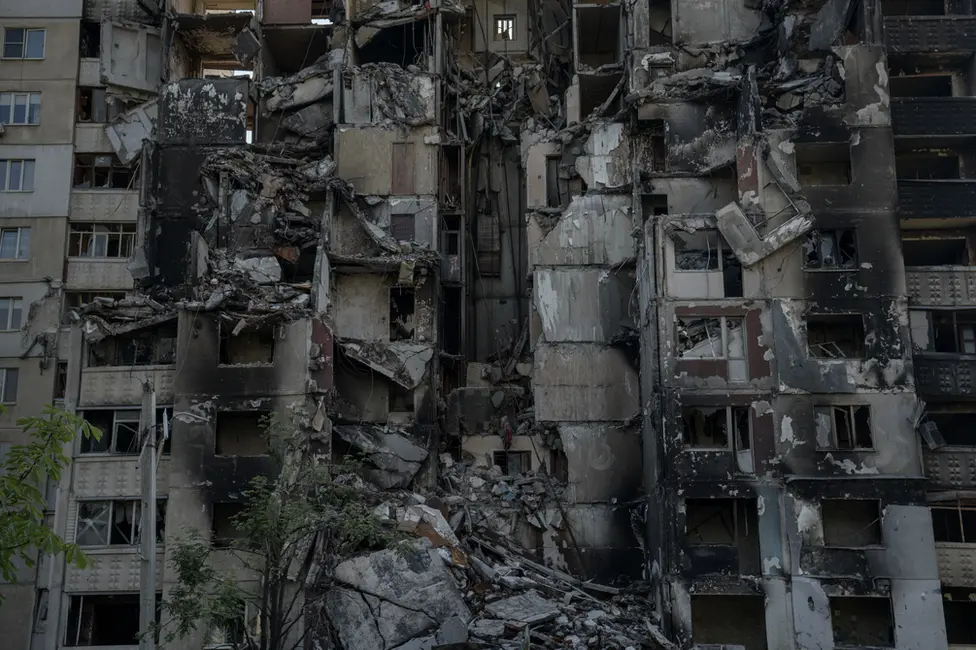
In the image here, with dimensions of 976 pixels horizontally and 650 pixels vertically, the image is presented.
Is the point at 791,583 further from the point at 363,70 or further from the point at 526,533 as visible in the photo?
the point at 363,70

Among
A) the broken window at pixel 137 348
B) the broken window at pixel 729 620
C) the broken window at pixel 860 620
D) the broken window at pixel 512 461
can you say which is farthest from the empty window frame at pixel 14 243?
the broken window at pixel 860 620

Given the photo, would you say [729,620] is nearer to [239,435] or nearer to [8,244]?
[239,435]

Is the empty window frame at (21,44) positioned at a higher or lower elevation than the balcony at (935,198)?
higher

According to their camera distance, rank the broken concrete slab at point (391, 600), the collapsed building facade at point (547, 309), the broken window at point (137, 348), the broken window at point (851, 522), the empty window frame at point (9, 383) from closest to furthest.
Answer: the broken concrete slab at point (391, 600), the collapsed building facade at point (547, 309), the broken window at point (851, 522), the broken window at point (137, 348), the empty window frame at point (9, 383)

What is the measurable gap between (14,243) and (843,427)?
107 feet

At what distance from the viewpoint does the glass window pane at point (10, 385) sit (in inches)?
1644

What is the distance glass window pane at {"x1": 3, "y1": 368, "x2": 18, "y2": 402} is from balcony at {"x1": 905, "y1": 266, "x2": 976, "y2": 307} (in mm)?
32836

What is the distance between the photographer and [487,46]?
46188 millimetres

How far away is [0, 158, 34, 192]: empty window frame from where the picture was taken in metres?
44.1

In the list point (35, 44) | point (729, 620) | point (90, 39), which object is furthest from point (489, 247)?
point (35, 44)

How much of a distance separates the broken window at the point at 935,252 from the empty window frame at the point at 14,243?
3336 cm

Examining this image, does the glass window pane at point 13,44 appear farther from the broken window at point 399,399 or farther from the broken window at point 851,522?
the broken window at point 851,522

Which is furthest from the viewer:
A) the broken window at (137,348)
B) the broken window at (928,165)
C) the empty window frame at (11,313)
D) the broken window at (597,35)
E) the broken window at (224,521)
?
the broken window at (597,35)

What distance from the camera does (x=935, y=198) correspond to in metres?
35.0
